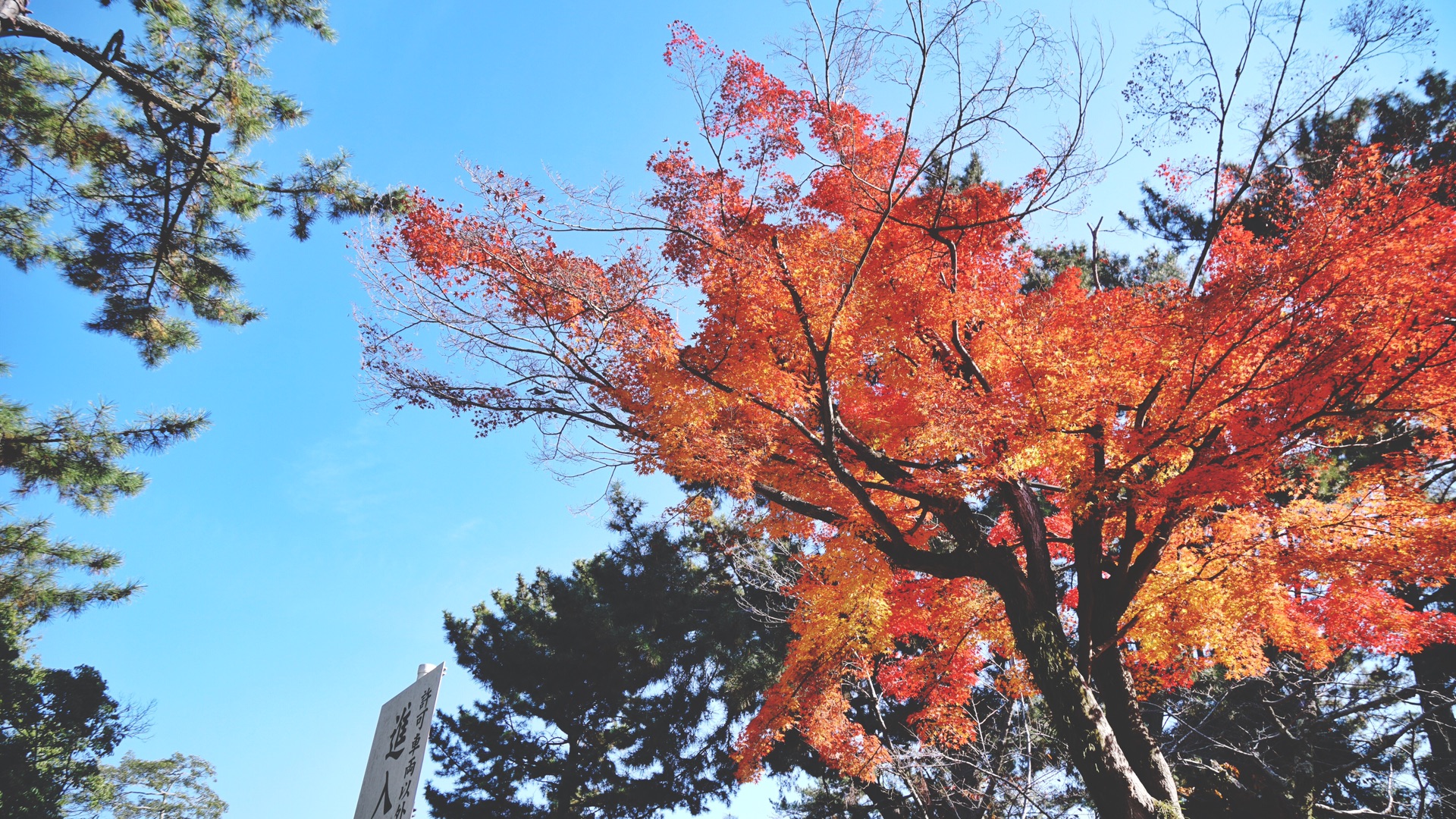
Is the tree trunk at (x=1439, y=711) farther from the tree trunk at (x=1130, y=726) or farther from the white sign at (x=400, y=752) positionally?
the white sign at (x=400, y=752)

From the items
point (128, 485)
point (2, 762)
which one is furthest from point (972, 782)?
point (2, 762)

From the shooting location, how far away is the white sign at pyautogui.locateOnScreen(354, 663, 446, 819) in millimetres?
3166

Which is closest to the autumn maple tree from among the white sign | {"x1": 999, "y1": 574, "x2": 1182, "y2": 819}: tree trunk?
{"x1": 999, "y1": 574, "x2": 1182, "y2": 819}: tree trunk

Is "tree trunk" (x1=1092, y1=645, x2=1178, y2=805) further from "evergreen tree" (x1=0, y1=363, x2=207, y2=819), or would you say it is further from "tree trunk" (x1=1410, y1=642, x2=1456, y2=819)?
"evergreen tree" (x1=0, y1=363, x2=207, y2=819)

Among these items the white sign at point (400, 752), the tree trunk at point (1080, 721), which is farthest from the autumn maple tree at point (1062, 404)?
the white sign at point (400, 752)

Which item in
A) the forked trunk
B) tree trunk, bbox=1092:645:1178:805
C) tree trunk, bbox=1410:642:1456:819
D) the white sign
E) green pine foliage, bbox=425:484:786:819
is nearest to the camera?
the white sign

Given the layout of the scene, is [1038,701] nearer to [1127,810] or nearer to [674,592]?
[1127,810]

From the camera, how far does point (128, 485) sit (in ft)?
22.7

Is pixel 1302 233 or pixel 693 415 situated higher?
pixel 1302 233

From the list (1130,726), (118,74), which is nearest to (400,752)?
(118,74)

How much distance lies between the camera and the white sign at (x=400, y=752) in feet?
10.4

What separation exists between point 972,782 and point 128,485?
13.4 m

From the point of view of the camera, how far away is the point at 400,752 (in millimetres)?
3387

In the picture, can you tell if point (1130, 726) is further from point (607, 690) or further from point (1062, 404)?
point (607, 690)
